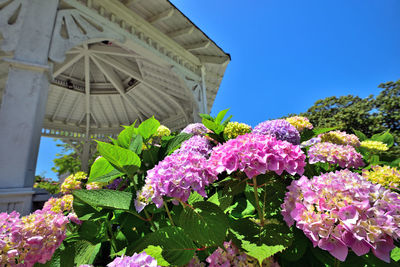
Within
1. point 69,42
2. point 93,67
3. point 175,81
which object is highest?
point 93,67

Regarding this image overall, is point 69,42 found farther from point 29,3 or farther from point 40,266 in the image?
point 40,266

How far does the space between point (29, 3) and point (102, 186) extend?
3453mm

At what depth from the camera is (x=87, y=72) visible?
8.11 meters

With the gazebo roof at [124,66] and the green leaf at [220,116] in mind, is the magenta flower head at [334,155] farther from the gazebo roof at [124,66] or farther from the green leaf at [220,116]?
the gazebo roof at [124,66]

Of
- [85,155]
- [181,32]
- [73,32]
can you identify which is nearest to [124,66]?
[181,32]

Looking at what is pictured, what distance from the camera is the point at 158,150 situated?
948 millimetres

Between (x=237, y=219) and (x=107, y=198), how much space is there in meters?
0.45

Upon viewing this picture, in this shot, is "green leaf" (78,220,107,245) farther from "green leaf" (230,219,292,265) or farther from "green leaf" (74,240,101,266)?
"green leaf" (230,219,292,265)

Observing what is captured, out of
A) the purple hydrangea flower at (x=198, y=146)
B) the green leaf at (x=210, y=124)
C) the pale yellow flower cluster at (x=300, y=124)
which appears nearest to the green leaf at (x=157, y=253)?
the purple hydrangea flower at (x=198, y=146)

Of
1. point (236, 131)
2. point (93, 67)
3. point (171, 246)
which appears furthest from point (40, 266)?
point (93, 67)

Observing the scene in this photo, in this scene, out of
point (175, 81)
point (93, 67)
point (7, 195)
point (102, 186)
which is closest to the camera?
point (102, 186)

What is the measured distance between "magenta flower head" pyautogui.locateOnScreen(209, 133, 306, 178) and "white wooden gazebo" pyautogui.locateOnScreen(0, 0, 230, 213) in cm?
299

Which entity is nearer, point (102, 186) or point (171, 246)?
point (171, 246)

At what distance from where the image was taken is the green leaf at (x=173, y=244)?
54 cm
